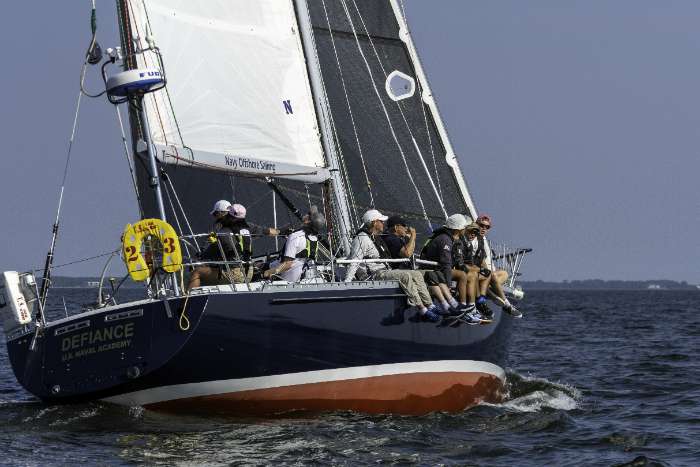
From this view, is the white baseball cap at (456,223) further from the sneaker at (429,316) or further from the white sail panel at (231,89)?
the white sail panel at (231,89)

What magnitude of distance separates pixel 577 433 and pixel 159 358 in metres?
4.88

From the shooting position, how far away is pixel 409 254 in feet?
49.1

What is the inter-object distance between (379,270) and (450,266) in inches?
34.1

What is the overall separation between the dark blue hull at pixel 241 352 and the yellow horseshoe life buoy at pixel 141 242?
1.26 ft

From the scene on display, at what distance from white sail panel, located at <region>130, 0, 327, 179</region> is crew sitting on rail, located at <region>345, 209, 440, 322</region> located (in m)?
0.90

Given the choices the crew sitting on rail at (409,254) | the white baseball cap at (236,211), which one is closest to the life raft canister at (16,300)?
the white baseball cap at (236,211)

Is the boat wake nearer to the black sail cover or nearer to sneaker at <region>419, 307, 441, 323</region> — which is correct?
sneaker at <region>419, 307, 441, 323</region>

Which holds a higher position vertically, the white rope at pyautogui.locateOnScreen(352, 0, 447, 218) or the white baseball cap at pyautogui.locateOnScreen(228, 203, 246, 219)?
the white rope at pyautogui.locateOnScreen(352, 0, 447, 218)

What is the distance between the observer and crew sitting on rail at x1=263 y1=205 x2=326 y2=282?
14195mm

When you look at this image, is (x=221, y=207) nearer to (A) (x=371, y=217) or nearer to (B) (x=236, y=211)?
(B) (x=236, y=211)

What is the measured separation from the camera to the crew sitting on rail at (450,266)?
48.5ft

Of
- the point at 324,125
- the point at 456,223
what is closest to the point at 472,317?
the point at 456,223

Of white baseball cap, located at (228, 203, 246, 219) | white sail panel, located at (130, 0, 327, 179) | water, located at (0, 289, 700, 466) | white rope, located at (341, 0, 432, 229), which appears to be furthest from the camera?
white rope, located at (341, 0, 432, 229)

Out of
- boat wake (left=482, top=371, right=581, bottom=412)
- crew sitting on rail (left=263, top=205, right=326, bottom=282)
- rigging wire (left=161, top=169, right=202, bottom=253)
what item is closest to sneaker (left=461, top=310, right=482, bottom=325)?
boat wake (left=482, top=371, right=581, bottom=412)
